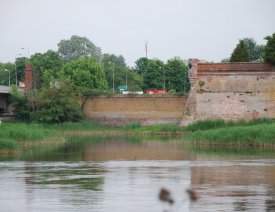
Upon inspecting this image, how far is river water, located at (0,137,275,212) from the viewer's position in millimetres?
26344

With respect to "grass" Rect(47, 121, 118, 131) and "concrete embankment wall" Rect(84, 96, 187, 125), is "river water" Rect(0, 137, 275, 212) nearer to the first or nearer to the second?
"grass" Rect(47, 121, 118, 131)

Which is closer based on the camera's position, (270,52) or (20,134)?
(20,134)

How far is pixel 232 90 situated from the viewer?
6700cm

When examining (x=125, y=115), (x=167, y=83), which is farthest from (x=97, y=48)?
(x=125, y=115)

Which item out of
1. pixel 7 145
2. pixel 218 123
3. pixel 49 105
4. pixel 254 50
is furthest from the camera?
pixel 254 50

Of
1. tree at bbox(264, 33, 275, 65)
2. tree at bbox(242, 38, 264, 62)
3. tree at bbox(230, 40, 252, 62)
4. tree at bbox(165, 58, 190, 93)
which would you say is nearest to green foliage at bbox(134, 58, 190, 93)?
tree at bbox(165, 58, 190, 93)

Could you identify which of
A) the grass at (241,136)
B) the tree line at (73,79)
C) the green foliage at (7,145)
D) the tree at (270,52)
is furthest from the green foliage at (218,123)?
the green foliage at (7,145)

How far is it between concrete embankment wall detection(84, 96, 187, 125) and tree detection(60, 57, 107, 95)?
51.7 feet

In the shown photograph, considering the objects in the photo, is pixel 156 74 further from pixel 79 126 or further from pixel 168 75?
pixel 79 126

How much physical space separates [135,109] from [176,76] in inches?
1279

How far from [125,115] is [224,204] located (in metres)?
50.8

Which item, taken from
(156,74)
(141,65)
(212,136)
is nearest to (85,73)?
(156,74)

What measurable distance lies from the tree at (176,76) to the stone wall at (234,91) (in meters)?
40.7

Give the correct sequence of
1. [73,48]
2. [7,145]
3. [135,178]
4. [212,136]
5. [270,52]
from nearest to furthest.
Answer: [135,178] → [7,145] → [212,136] → [270,52] → [73,48]
